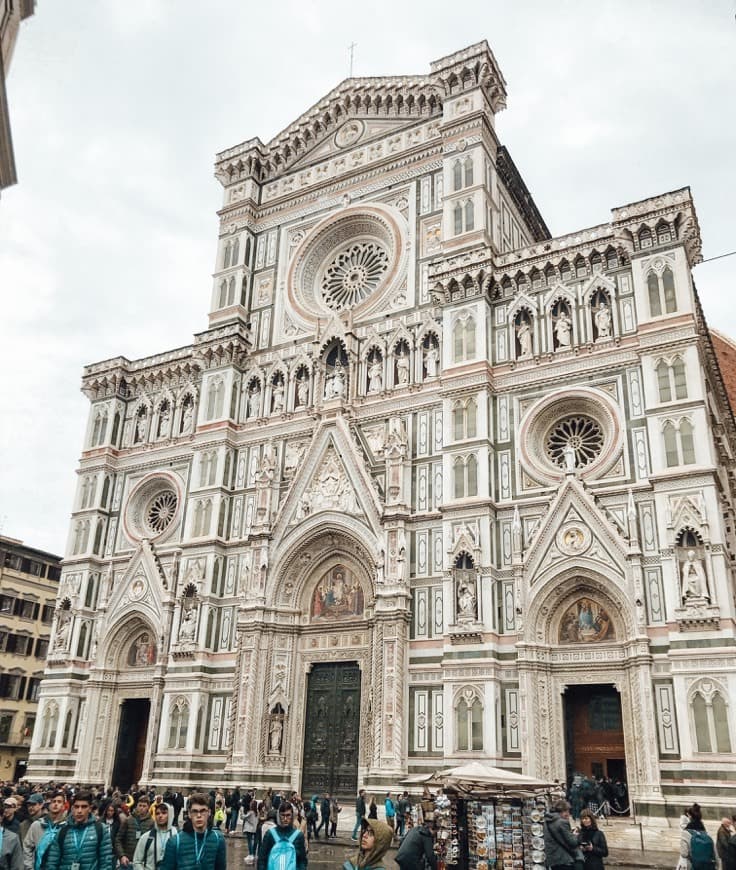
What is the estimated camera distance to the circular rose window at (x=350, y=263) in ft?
105

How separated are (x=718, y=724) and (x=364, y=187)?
23.4 m

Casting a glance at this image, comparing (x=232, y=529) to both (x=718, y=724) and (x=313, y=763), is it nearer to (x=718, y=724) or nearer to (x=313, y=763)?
(x=313, y=763)

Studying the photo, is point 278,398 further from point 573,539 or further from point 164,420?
point 573,539

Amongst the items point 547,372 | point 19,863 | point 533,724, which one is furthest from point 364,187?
point 19,863

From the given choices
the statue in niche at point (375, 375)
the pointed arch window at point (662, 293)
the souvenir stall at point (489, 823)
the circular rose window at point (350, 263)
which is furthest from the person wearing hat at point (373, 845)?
the circular rose window at point (350, 263)

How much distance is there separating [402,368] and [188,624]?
464 inches

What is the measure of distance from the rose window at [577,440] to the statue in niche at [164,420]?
16.4 meters

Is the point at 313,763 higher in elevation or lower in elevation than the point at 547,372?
lower

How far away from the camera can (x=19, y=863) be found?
28.2 feet

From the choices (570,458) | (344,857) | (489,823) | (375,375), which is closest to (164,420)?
(375,375)

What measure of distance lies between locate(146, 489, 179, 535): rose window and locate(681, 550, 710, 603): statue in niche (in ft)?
63.8

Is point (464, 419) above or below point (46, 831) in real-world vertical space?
above

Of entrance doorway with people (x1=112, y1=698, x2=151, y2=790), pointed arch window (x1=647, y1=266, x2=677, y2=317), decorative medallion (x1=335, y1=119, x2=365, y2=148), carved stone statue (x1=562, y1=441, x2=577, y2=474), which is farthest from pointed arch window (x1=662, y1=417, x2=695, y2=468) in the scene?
entrance doorway with people (x1=112, y1=698, x2=151, y2=790)

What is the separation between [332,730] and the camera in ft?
88.0
